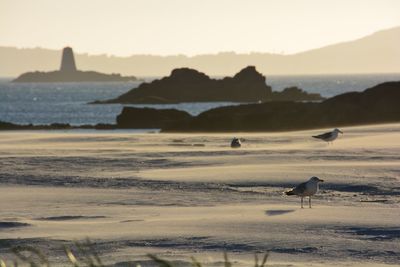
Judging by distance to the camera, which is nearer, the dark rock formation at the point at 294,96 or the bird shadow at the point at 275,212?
the bird shadow at the point at 275,212

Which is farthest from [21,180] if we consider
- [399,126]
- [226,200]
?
[399,126]

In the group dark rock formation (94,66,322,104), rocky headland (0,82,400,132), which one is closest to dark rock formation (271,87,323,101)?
dark rock formation (94,66,322,104)

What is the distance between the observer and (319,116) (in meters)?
58.1

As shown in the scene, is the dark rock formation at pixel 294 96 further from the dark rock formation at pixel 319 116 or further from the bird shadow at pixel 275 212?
the bird shadow at pixel 275 212

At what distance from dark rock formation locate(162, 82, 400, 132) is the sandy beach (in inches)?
979

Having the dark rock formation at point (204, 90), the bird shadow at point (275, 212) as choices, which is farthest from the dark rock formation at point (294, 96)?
the bird shadow at point (275, 212)

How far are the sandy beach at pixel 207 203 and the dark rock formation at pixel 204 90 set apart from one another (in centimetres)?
11245

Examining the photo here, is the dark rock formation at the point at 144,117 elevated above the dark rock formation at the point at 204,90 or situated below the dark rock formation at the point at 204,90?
below

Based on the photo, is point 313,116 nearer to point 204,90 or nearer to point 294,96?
point 294,96

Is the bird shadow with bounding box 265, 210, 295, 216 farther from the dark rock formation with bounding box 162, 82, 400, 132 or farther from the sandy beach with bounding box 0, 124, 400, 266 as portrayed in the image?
the dark rock formation with bounding box 162, 82, 400, 132

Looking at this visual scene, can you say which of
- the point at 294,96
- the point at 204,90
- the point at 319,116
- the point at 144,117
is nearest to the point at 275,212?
the point at 319,116

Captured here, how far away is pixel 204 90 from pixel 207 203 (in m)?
131

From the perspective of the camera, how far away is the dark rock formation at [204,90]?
14412 centimetres

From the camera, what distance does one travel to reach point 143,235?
1434 centimetres
